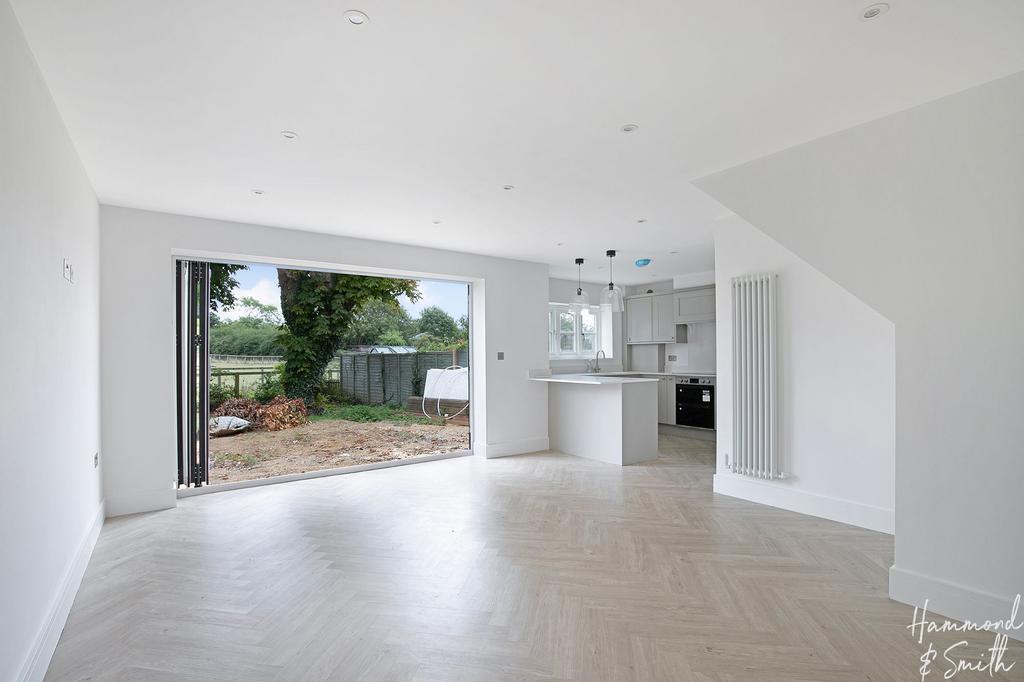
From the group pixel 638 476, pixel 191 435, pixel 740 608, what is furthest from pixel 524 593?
pixel 191 435

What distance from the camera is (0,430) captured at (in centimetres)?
173

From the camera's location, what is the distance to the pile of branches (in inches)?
218

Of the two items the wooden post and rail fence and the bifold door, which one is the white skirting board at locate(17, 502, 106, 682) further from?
the wooden post and rail fence

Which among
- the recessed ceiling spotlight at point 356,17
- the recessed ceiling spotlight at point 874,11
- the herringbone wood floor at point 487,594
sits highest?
the recessed ceiling spotlight at point 356,17

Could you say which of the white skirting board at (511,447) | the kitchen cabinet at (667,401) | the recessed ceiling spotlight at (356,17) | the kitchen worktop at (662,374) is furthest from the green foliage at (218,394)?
the kitchen cabinet at (667,401)

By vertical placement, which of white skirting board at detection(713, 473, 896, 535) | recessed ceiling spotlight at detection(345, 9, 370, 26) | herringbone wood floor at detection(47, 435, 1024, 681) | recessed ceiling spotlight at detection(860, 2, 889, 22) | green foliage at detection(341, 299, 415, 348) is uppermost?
recessed ceiling spotlight at detection(345, 9, 370, 26)

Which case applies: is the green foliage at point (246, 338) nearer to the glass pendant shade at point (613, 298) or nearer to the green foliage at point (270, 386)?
the green foliage at point (270, 386)

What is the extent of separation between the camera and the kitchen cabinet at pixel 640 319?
29.0 feet

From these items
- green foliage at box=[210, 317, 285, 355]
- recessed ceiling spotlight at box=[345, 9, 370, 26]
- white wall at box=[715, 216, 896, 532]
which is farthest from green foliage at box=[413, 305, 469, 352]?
recessed ceiling spotlight at box=[345, 9, 370, 26]

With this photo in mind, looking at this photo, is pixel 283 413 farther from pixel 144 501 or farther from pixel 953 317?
pixel 953 317

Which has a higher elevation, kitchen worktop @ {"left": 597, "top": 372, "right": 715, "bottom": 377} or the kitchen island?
kitchen worktop @ {"left": 597, "top": 372, "right": 715, "bottom": 377}

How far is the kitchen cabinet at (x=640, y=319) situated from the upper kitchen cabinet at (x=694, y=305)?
0.57m

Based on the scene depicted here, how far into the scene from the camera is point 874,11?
1879 millimetres

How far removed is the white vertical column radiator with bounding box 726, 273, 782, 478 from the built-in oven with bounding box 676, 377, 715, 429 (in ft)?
10.5
